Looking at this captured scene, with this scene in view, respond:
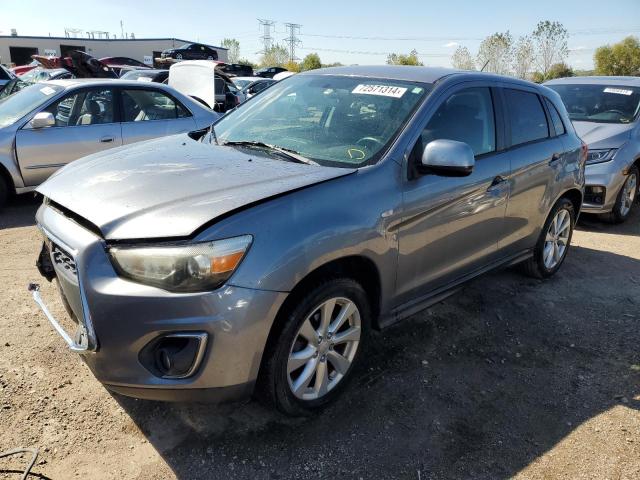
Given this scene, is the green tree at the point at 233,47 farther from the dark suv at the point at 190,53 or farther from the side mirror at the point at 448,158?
the side mirror at the point at 448,158

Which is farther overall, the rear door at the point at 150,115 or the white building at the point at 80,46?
the white building at the point at 80,46

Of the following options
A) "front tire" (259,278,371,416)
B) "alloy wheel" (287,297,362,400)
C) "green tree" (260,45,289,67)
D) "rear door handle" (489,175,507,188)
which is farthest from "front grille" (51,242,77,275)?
"green tree" (260,45,289,67)

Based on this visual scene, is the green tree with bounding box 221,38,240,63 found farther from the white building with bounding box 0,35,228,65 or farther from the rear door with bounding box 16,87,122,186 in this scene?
the rear door with bounding box 16,87,122,186

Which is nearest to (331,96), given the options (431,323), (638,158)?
(431,323)

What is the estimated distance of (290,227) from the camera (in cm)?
229

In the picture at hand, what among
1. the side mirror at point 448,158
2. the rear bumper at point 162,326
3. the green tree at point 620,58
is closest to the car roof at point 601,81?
the side mirror at point 448,158

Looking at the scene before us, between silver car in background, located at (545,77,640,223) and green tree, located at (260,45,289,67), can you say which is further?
green tree, located at (260,45,289,67)

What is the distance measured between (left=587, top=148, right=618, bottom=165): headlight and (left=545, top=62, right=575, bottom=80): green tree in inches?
1306

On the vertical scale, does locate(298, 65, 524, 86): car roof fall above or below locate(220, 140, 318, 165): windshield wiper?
above

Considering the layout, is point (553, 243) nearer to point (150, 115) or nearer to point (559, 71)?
point (150, 115)

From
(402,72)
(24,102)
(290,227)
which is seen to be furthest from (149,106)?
(290,227)

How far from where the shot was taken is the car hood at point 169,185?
7.20ft

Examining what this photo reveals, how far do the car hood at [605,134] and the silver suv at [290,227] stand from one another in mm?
3217

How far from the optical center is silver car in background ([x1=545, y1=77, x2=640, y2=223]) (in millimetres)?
6488
